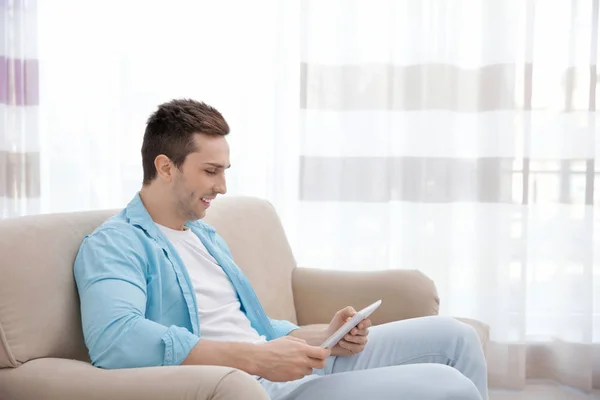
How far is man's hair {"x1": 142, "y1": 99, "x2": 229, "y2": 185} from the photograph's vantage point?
175 cm

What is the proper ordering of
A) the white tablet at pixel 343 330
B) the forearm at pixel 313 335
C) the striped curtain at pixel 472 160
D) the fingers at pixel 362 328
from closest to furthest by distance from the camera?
the white tablet at pixel 343 330 → the fingers at pixel 362 328 → the forearm at pixel 313 335 → the striped curtain at pixel 472 160

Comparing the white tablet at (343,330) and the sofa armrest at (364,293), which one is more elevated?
the white tablet at (343,330)

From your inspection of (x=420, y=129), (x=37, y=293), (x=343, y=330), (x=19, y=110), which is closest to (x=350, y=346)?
(x=343, y=330)

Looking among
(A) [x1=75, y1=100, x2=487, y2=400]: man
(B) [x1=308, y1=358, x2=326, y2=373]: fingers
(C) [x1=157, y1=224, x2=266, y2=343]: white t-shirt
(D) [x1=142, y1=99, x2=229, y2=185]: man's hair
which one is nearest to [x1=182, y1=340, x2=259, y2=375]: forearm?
(A) [x1=75, y1=100, x2=487, y2=400]: man

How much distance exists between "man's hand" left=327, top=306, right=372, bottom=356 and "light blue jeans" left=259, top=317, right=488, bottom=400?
41mm

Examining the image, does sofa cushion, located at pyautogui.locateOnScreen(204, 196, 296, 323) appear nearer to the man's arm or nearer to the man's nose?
the man's nose

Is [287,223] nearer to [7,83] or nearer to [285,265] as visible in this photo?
[285,265]

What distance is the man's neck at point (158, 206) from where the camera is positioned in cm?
177

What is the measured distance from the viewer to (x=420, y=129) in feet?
9.98

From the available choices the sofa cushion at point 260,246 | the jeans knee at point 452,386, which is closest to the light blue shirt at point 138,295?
the sofa cushion at point 260,246

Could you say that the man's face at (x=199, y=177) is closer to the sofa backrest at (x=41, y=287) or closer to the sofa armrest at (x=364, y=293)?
the sofa backrest at (x=41, y=287)

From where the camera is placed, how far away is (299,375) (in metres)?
1.49

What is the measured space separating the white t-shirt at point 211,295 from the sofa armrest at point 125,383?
35 cm

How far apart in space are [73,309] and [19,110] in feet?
5.92
